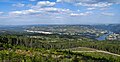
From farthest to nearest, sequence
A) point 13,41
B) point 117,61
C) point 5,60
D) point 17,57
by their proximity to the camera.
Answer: point 13,41 < point 117,61 < point 17,57 < point 5,60

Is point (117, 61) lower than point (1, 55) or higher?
lower

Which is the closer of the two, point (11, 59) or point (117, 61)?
point (11, 59)

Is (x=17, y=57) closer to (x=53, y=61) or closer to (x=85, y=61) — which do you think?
(x=53, y=61)

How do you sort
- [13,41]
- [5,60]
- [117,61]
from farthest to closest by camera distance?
[13,41], [117,61], [5,60]

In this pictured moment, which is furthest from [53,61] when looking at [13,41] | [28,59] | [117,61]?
[13,41]

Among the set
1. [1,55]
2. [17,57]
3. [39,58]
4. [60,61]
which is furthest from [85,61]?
[1,55]

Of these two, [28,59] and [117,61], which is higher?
[28,59]

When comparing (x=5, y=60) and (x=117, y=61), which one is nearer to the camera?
(x=5, y=60)

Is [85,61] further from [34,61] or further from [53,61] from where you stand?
[34,61]

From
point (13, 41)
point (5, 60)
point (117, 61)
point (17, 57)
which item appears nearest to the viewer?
point (5, 60)
